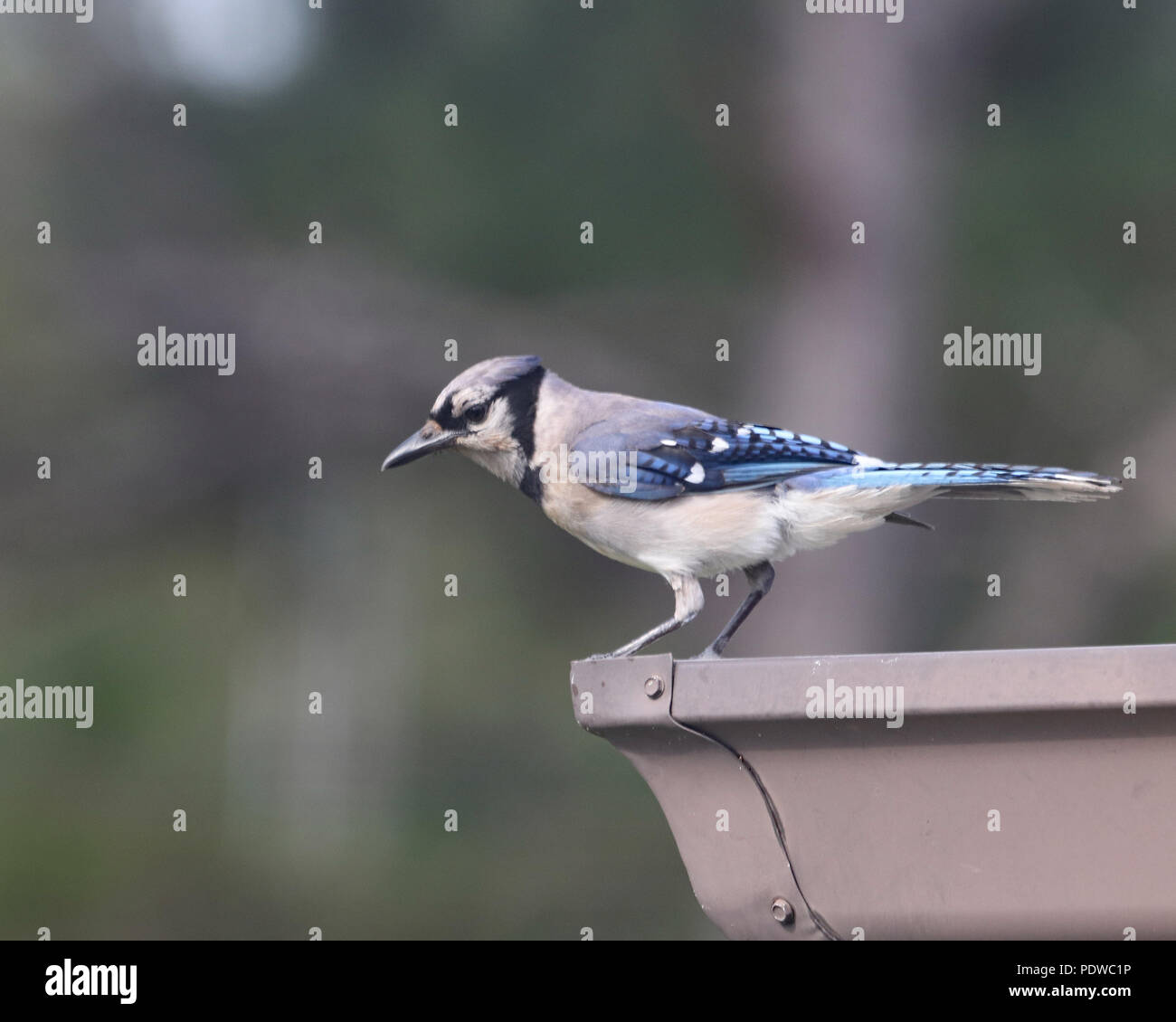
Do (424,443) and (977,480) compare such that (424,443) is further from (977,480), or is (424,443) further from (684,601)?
(977,480)

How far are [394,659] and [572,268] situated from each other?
1.66 metres

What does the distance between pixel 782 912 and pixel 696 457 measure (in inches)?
42.1

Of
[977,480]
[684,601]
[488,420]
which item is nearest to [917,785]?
[977,480]

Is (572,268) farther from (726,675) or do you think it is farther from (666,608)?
(726,675)

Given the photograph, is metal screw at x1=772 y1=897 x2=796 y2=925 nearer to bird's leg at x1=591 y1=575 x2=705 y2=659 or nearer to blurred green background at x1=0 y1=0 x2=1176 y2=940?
bird's leg at x1=591 y1=575 x2=705 y2=659

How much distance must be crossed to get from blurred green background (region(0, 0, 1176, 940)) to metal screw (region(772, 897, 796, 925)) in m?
3.90

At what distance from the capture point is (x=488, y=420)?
2770 millimetres

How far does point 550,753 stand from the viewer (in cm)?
660

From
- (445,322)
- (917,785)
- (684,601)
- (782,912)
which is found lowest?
(782,912)

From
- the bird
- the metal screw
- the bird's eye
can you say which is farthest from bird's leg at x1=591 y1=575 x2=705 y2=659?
the metal screw

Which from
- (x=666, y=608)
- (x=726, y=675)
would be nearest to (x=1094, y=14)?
(x=666, y=608)

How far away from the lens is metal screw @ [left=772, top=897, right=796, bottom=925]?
1812 millimetres

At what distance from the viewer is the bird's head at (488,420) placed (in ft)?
9.05

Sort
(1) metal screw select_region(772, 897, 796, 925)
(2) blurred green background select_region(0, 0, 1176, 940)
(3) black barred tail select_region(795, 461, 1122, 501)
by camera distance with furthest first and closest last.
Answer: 1. (2) blurred green background select_region(0, 0, 1176, 940)
2. (3) black barred tail select_region(795, 461, 1122, 501)
3. (1) metal screw select_region(772, 897, 796, 925)
